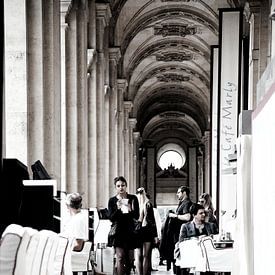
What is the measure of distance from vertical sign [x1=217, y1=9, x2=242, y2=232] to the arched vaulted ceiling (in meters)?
8.89

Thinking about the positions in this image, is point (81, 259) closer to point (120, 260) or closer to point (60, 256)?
point (120, 260)

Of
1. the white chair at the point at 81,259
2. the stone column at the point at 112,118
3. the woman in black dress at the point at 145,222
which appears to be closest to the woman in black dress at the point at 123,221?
the woman in black dress at the point at 145,222

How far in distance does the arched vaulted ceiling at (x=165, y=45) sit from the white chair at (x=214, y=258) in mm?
15927

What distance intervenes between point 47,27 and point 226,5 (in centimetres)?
1649

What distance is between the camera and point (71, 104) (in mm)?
17297

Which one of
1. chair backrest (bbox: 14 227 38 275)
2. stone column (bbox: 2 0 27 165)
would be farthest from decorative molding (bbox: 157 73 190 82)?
chair backrest (bbox: 14 227 38 275)

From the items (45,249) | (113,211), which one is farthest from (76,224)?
(45,249)

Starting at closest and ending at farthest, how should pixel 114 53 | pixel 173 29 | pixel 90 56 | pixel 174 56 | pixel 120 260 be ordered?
pixel 120 260, pixel 90 56, pixel 114 53, pixel 173 29, pixel 174 56

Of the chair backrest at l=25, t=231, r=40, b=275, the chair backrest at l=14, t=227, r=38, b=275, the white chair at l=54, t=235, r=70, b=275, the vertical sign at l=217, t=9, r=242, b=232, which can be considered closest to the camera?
the chair backrest at l=14, t=227, r=38, b=275

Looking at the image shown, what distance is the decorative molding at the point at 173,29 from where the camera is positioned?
34000 mm

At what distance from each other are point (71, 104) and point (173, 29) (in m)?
18.0

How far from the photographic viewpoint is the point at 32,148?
12000 millimetres

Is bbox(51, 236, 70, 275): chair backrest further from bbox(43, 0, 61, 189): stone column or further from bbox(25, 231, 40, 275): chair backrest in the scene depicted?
bbox(43, 0, 61, 189): stone column

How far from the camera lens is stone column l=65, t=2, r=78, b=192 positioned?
17.3 metres
